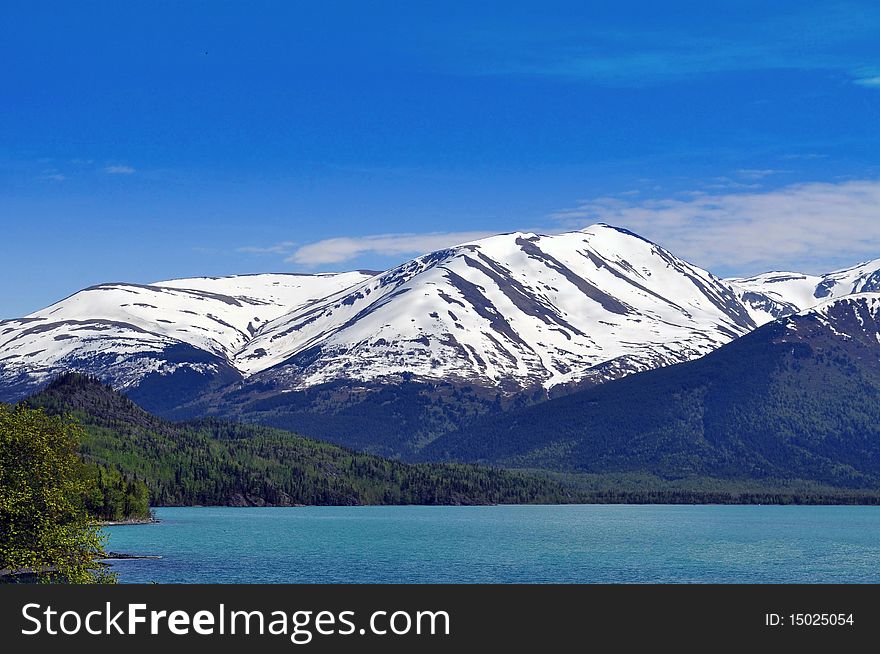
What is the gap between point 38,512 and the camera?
10488 cm

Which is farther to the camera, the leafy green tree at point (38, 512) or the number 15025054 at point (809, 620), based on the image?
the leafy green tree at point (38, 512)

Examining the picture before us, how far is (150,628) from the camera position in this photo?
61.9m

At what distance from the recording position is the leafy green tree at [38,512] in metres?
102

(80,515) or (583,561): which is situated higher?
(80,515)

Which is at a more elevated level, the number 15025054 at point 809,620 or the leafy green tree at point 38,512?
the leafy green tree at point 38,512

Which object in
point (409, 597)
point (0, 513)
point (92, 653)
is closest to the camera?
point (92, 653)

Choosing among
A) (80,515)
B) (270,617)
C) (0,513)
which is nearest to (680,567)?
(80,515)

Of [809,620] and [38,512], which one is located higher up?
[38,512]

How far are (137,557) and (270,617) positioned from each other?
126745 mm

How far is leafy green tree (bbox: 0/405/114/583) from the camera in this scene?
336 feet

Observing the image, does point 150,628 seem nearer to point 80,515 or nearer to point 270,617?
point 270,617

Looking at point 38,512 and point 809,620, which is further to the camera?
point 38,512

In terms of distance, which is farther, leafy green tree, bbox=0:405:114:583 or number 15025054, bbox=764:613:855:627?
leafy green tree, bbox=0:405:114:583

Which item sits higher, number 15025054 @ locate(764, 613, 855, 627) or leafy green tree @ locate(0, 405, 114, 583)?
leafy green tree @ locate(0, 405, 114, 583)
